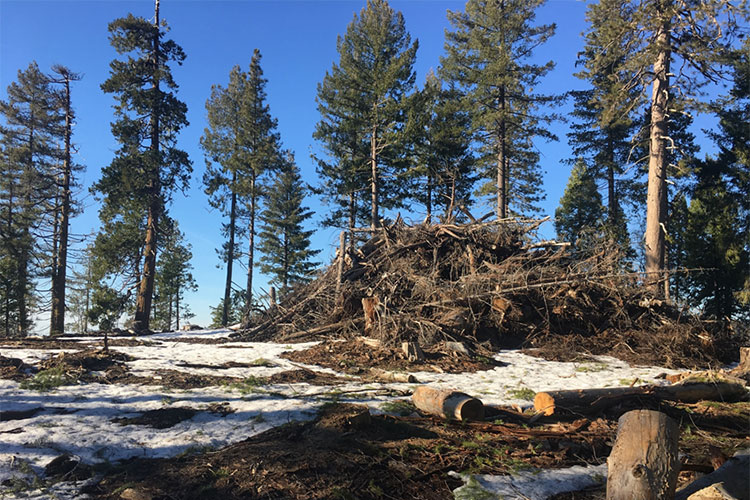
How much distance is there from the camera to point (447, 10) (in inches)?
855

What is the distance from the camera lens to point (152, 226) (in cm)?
1847

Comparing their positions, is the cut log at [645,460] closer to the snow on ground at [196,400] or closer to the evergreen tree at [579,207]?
the snow on ground at [196,400]

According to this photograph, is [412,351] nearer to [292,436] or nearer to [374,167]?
[292,436]

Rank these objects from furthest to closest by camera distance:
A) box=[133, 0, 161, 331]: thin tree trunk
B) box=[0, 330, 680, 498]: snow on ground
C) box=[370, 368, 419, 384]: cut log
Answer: box=[133, 0, 161, 331]: thin tree trunk
box=[370, 368, 419, 384]: cut log
box=[0, 330, 680, 498]: snow on ground

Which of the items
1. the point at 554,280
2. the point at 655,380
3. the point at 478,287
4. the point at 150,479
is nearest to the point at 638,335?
the point at 554,280

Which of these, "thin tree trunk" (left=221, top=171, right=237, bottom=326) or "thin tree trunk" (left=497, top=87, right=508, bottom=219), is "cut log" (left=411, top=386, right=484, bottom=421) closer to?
"thin tree trunk" (left=497, top=87, right=508, bottom=219)

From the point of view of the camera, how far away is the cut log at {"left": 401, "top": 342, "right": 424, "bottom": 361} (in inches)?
339

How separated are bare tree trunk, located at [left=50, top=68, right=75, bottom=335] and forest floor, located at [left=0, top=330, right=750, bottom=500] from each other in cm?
1593

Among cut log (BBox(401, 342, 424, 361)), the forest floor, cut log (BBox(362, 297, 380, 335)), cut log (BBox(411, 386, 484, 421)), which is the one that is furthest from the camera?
cut log (BBox(362, 297, 380, 335))

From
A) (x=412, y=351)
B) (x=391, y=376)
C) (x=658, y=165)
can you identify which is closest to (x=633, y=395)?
(x=391, y=376)

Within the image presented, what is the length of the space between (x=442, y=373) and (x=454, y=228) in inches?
230

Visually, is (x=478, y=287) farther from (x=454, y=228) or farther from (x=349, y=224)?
(x=349, y=224)

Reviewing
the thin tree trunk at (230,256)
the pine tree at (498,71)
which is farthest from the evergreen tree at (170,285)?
the pine tree at (498,71)

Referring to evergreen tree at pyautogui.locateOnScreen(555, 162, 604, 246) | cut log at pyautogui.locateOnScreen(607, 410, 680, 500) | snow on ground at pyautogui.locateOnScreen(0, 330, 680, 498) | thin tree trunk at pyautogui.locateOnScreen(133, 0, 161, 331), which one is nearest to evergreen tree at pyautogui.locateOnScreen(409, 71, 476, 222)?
evergreen tree at pyautogui.locateOnScreen(555, 162, 604, 246)
